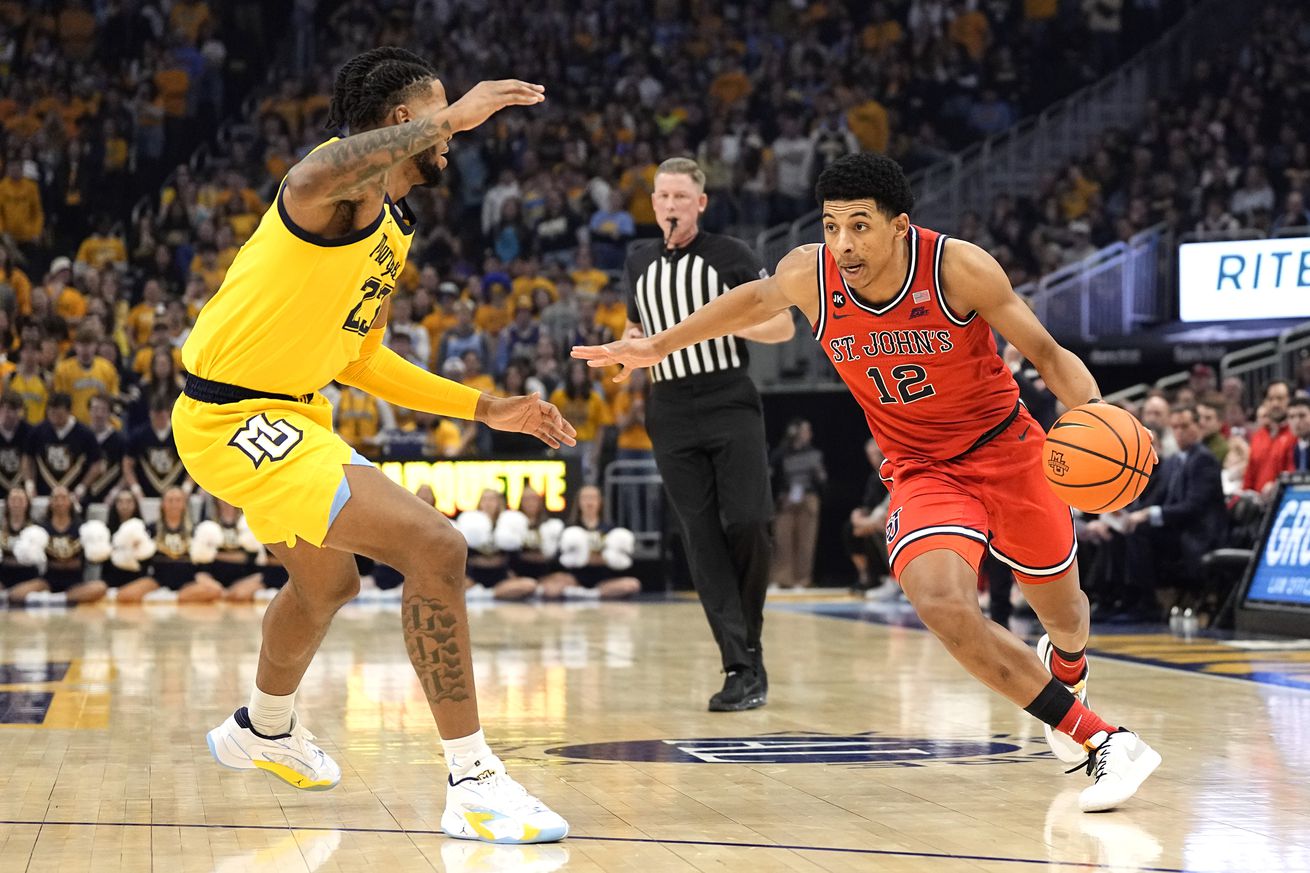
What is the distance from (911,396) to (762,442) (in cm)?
219

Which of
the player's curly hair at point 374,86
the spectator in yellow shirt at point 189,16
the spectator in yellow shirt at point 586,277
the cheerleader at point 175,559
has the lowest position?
the cheerleader at point 175,559

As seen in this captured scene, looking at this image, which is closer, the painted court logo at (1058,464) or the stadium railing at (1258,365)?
the painted court logo at (1058,464)

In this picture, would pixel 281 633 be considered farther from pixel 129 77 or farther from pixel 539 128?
pixel 129 77

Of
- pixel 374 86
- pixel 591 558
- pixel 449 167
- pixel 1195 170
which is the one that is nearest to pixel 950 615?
pixel 374 86

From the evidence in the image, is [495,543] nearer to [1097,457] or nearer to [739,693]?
[739,693]

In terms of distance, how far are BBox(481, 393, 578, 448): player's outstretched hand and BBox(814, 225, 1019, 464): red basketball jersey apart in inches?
34.9

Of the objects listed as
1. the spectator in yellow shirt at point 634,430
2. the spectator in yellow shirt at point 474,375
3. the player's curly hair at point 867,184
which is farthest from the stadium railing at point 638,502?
the player's curly hair at point 867,184

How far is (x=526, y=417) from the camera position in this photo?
5.08m

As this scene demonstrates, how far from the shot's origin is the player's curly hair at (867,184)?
198 inches

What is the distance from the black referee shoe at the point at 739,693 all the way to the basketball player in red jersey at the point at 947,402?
1.84 m

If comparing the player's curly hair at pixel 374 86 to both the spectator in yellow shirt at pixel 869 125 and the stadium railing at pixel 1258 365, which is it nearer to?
the stadium railing at pixel 1258 365

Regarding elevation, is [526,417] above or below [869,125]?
below

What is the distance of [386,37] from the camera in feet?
76.3

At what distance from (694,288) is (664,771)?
8.45ft
